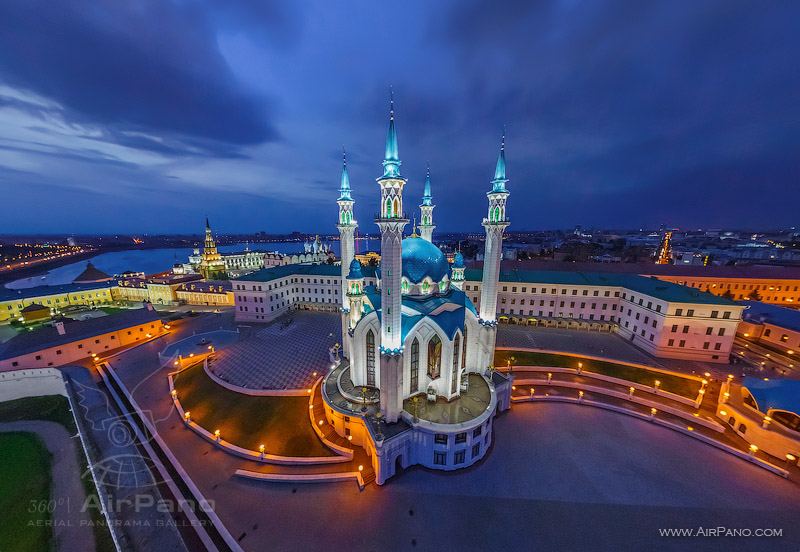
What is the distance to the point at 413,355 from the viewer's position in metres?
18.7

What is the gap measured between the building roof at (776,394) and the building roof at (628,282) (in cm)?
1066

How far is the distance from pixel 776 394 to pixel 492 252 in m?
21.9

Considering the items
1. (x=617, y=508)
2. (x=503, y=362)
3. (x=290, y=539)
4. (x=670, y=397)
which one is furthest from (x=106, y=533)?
(x=670, y=397)

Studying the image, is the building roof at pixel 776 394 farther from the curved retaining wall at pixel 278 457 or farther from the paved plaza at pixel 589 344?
the curved retaining wall at pixel 278 457

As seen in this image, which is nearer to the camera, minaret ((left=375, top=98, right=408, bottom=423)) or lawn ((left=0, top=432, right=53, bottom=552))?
lawn ((left=0, top=432, right=53, bottom=552))

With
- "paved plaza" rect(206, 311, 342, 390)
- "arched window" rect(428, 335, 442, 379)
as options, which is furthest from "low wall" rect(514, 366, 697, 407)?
"paved plaza" rect(206, 311, 342, 390)

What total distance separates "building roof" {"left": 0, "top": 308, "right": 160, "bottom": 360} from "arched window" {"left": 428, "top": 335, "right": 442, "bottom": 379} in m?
38.3

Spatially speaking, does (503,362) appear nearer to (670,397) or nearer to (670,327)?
(670,397)

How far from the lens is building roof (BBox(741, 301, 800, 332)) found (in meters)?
29.9

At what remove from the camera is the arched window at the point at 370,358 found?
65.5ft

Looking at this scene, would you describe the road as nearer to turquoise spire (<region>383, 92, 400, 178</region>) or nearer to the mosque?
the mosque

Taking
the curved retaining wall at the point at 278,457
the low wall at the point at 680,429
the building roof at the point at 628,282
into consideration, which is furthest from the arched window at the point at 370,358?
the building roof at the point at 628,282

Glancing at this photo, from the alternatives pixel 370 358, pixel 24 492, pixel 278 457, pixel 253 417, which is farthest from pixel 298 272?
pixel 24 492

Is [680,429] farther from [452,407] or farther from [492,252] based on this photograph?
[492,252]
